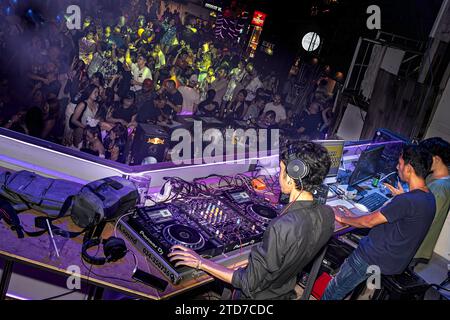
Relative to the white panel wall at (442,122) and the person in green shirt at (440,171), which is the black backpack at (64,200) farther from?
the white panel wall at (442,122)

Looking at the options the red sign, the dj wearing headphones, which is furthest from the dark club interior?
the red sign

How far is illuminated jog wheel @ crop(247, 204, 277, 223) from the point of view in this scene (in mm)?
2568

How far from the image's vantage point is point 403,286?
3021 millimetres

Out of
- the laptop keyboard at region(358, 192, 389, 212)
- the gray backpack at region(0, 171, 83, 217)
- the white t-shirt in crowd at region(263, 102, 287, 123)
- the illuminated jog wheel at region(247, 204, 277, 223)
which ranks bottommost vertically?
the gray backpack at region(0, 171, 83, 217)

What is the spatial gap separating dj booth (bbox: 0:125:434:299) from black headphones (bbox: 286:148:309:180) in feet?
2.11

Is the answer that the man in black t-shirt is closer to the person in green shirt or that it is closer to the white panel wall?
the person in green shirt

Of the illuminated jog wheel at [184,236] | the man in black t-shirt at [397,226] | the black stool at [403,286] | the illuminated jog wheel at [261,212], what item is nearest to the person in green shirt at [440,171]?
the man in black t-shirt at [397,226]

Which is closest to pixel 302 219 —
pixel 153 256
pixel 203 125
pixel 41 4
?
pixel 153 256

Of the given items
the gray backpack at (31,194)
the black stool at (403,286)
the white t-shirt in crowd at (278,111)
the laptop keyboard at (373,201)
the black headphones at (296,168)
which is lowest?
the black stool at (403,286)

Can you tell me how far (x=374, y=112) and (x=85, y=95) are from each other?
5064 millimetres

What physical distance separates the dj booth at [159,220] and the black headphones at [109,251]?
3 centimetres

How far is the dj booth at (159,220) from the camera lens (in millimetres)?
1852

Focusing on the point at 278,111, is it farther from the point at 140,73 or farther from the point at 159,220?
the point at 159,220

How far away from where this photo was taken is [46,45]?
610cm
